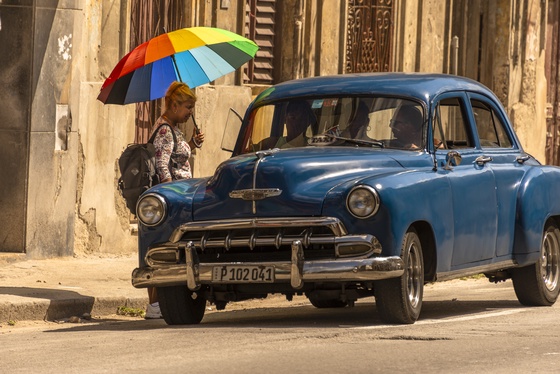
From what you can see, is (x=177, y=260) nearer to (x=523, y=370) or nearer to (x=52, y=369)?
(x=52, y=369)

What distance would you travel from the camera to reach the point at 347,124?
1128cm

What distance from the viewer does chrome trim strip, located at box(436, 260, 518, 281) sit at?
433 inches

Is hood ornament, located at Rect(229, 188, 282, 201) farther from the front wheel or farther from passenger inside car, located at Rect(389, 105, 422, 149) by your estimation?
passenger inside car, located at Rect(389, 105, 422, 149)

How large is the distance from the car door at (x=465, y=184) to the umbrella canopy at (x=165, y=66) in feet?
6.44

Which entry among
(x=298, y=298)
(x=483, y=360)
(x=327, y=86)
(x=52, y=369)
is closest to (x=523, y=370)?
(x=483, y=360)

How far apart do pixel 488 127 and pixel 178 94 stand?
2424 millimetres

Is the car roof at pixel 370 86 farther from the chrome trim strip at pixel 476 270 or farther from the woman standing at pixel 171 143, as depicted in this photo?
the chrome trim strip at pixel 476 270

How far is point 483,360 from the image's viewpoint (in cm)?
855

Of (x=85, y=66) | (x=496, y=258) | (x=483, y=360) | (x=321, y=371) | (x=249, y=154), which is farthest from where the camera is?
(x=85, y=66)

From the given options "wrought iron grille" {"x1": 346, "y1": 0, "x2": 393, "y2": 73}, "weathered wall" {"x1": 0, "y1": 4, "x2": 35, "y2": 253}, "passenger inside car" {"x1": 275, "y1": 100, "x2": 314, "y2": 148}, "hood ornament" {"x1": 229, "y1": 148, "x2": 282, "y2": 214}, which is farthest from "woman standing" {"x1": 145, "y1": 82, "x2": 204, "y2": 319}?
"wrought iron grille" {"x1": 346, "y1": 0, "x2": 393, "y2": 73}

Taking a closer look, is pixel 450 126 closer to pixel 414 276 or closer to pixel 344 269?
pixel 414 276

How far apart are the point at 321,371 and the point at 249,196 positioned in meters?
2.50

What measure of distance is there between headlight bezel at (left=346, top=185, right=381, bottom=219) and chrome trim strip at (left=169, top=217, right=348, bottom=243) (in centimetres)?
11

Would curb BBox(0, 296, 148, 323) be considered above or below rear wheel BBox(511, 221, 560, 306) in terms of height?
below
